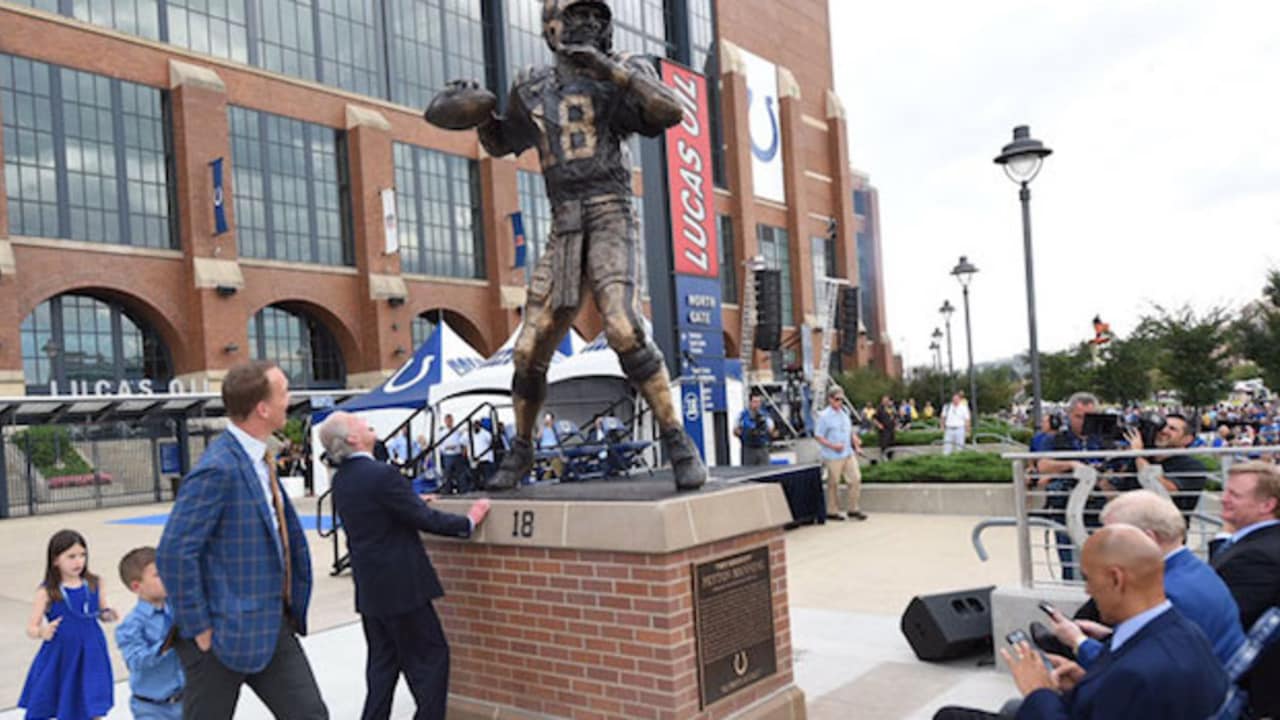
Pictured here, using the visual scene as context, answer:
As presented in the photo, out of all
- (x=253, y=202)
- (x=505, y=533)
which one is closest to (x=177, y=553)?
(x=505, y=533)

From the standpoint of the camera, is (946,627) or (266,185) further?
(266,185)

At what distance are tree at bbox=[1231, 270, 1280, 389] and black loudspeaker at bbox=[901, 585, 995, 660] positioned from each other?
20118 millimetres

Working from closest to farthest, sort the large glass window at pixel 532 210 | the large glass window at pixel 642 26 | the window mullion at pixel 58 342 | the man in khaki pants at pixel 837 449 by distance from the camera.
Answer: the man in khaki pants at pixel 837 449
the window mullion at pixel 58 342
the large glass window at pixel 532 210
the large glass window at pixel 642 26

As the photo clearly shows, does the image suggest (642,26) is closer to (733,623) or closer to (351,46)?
(351,46)

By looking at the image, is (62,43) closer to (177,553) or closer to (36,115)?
(36,115)

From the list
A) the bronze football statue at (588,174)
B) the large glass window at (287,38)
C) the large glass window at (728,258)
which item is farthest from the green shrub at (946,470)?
the large glass window at (728,258)

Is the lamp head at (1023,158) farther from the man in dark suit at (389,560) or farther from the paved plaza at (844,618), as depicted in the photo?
the man in dark suit at (389,560)

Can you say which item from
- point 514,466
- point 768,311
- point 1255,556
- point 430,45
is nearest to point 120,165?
point 430,45

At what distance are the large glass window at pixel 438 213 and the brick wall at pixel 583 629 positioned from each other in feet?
106

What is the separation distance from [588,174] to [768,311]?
27147 millimetres

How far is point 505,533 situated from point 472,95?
8.29 feet

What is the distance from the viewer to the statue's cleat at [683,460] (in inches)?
192

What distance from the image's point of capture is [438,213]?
3794 centimetres

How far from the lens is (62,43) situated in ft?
89.8
